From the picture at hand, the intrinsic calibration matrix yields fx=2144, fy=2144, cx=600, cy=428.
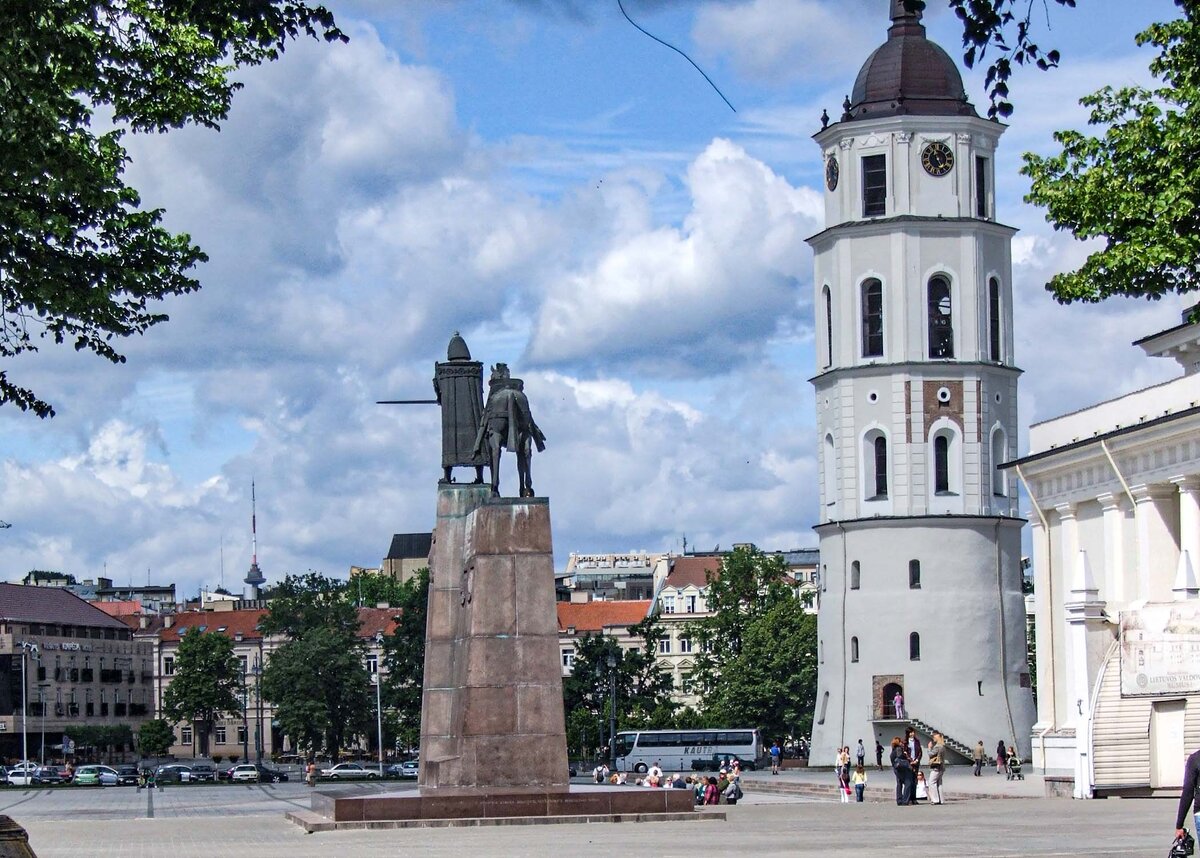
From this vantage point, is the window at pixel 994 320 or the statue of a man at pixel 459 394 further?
the window at pixel 994 320

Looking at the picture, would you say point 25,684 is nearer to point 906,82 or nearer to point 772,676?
point 772,676

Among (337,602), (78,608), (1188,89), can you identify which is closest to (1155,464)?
(1188,89)

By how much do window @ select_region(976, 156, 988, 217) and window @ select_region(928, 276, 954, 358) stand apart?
3372mm

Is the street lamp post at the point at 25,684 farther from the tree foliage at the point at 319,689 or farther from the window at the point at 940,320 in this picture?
the window at the point at 940,320

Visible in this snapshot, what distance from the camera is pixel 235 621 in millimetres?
187000

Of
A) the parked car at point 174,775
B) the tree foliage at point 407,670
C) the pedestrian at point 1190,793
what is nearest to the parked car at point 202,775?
the parked car at point 174,775

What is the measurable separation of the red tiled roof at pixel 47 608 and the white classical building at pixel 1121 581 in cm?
10442

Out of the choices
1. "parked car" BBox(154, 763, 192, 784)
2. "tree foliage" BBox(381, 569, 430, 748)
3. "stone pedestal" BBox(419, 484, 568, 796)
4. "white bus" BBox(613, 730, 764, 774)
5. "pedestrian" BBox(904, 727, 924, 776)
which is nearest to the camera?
"stone pedestal" BBox(419, 484, 568, 796)

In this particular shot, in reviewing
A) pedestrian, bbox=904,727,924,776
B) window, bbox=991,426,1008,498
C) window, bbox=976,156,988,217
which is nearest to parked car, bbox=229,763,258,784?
window, bbox=991,426,1008,498

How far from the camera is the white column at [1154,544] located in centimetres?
5816

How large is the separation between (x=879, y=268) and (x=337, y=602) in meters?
58.6

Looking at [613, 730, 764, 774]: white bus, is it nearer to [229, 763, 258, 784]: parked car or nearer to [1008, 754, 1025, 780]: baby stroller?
[229, 763, 258, 784]: parked car

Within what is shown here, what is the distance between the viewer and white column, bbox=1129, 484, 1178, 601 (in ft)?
191

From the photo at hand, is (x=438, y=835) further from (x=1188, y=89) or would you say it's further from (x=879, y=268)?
(x=879, y=268)
